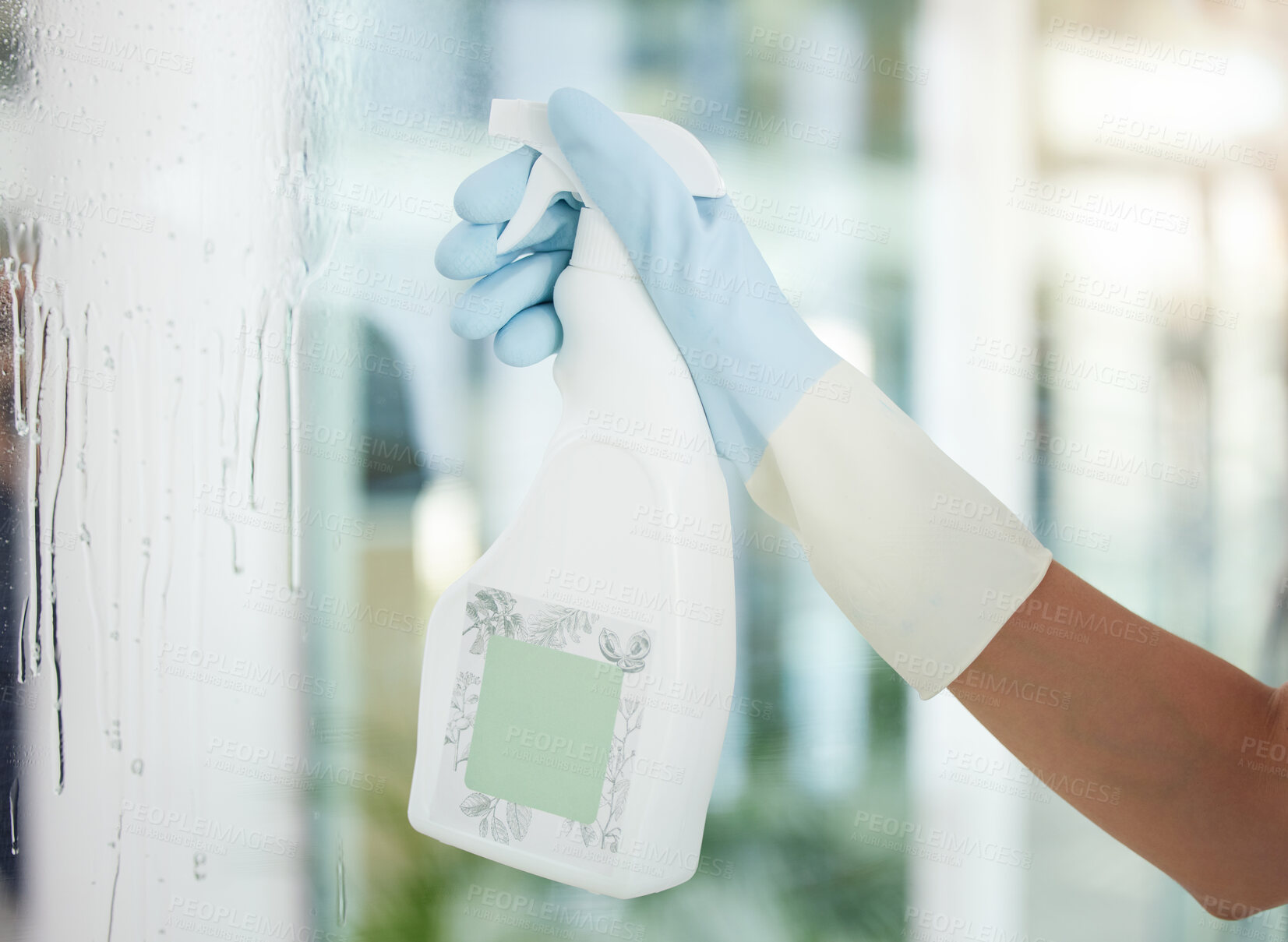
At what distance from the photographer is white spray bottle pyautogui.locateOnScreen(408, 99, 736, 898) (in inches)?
19.2

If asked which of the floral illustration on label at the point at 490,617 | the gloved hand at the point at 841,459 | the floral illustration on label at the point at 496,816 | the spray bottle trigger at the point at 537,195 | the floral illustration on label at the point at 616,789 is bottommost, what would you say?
the floral illustration on label at the point at 496,816

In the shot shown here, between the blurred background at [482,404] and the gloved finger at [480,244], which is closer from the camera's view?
the gloved finger at [480,244]

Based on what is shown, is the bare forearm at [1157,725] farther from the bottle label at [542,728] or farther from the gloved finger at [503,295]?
the gloved finger at [503,295]

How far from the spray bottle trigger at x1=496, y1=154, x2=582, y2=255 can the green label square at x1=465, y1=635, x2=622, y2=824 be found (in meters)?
0.24

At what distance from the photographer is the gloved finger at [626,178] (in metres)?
0.48

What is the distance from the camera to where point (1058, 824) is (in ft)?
2.37

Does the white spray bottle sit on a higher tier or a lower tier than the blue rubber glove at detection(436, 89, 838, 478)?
lower

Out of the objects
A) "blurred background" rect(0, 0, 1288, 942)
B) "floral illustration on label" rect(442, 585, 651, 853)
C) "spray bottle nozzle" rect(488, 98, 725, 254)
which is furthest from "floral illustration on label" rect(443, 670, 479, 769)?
"spray bottle nozzle" rect(488, 98, 725, 254)

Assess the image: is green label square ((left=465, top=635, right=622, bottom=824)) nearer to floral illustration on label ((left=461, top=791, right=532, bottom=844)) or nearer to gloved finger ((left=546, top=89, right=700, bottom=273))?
floral illustration on label ((left=461, top=791, right=532, bottom=844))

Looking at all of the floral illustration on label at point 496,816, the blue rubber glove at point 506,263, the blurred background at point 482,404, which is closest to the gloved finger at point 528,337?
the blue rubber glove at point 506,263

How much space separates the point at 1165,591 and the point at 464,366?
1.94 feet

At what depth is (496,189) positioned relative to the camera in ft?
1.67

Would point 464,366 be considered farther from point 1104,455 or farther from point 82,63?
point 1104,455

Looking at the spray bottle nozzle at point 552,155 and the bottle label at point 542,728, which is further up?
the spray bottle nozzle at point 552,155
